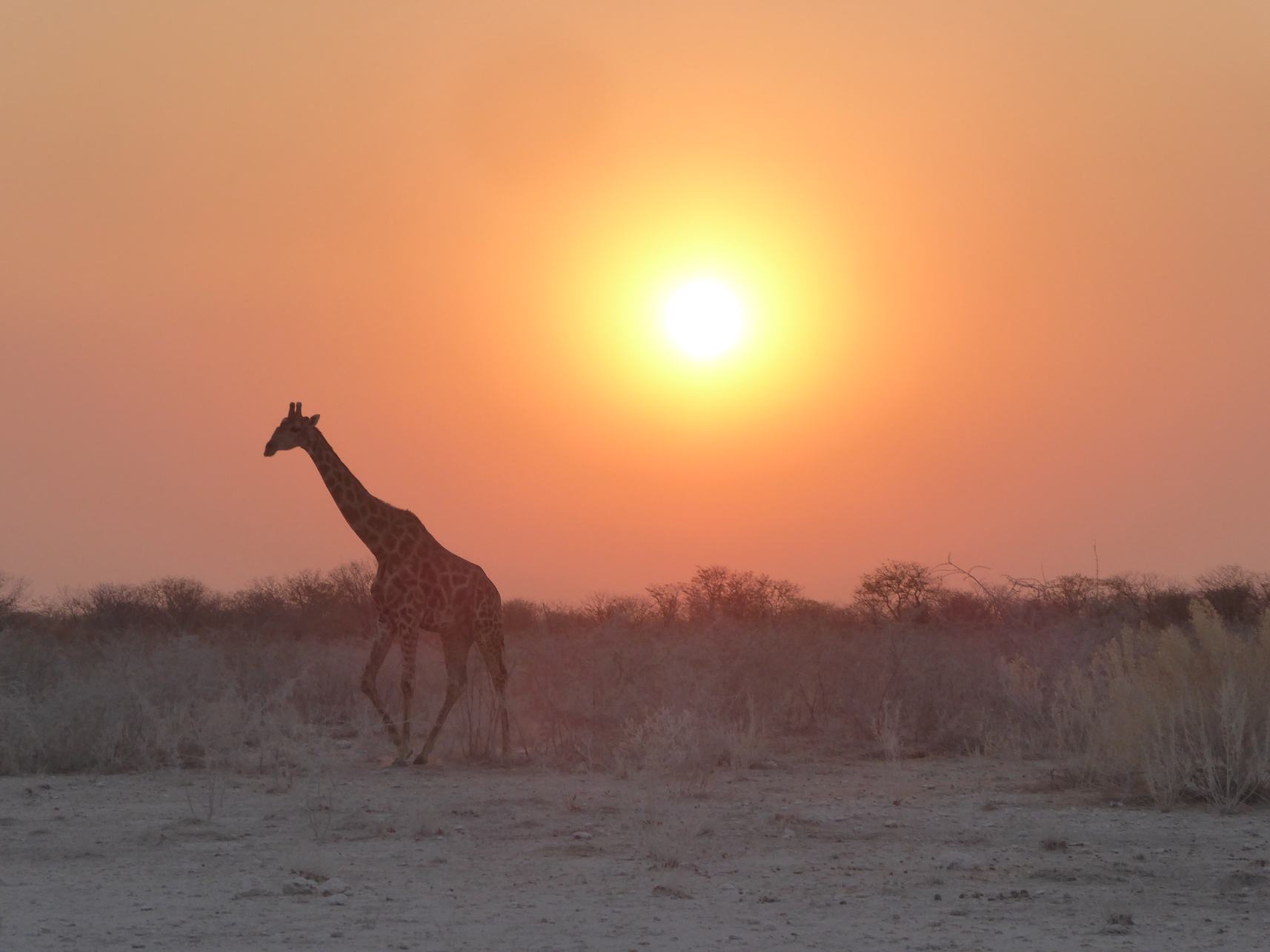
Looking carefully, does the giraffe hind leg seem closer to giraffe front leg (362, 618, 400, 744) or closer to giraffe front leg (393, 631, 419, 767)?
giraffe front leg (393, 631, 419, 767)

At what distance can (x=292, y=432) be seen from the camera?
14680 mm

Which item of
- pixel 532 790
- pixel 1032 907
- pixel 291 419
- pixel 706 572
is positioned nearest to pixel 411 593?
pixel 291 419

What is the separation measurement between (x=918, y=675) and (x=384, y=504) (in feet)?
21.7

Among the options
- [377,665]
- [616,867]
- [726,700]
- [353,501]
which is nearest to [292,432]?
[353,501]

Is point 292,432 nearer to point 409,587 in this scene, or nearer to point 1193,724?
point 409,587

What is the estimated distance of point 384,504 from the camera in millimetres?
14938

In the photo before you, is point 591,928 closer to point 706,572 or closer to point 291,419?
point 291,419

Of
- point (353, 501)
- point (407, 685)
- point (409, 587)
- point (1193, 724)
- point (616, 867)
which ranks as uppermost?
point (353, 501)

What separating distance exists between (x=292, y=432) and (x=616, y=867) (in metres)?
7.69

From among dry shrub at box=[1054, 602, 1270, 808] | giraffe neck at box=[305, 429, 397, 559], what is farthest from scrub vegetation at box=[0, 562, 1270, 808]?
giraffe neck at box=[305, 429, 397, 559]

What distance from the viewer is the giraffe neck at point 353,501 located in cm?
1481

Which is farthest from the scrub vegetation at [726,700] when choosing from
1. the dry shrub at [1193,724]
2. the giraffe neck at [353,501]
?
the giraffe neck at [353,501]

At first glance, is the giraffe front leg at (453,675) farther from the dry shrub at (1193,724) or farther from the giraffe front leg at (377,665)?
the dry shrub at (1193,724)

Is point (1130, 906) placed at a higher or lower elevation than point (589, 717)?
lower
